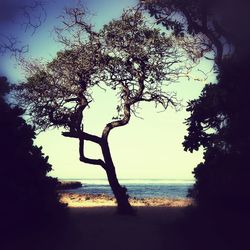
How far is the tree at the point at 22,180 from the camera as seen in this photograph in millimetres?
9594

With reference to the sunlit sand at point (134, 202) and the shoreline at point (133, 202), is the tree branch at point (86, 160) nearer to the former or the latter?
the shoreline at point (133, 202)

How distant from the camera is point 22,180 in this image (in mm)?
10578

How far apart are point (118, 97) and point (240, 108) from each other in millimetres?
10146

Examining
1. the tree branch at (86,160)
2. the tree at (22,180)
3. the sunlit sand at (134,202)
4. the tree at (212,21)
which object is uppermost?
the tree at (212,21)

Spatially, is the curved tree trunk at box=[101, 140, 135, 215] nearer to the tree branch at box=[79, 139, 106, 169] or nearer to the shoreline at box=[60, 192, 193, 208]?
the tree branch at box=[79, 139, 106, 169]

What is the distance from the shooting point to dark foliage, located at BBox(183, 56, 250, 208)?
9.73 meters

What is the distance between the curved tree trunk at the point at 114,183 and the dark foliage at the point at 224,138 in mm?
7019

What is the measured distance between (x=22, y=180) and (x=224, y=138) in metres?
6.60

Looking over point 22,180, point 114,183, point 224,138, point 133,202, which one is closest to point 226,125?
point 224,138

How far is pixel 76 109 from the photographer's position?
1947 centimetres

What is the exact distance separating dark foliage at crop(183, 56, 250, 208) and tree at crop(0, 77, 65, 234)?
502cm

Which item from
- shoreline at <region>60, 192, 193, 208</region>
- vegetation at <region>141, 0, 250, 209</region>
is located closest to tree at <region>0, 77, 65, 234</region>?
vegetation at <region>141, 0, 250, 209</region>

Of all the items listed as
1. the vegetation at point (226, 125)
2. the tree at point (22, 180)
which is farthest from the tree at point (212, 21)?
the tree at point (22, 180)

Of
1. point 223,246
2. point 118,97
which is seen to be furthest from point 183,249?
point 118,97
